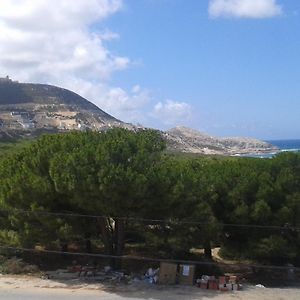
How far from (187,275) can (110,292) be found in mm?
2542

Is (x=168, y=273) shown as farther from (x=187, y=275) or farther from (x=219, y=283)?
(x=219, y=283)

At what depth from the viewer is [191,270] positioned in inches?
618

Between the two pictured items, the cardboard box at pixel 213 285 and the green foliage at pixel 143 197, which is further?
the green foliage at pixel 143 197

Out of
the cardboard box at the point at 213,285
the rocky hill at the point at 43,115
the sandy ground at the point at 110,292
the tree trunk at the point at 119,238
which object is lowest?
the sandy ground at the point at 110,292

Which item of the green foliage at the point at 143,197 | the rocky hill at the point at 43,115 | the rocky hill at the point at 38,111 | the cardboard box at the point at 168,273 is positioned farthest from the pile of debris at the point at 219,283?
the rocky hill at the point at 38,111

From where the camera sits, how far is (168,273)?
1572 cm

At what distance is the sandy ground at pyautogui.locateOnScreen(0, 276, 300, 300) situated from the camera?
1395cm

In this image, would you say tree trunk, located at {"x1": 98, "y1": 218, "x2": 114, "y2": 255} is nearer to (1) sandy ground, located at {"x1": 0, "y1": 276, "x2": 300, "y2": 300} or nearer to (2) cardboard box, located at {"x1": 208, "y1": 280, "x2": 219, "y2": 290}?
(1) sandy ground, located at {"x1": 0, "y1": 276, "x2": 300, "y2": 300}

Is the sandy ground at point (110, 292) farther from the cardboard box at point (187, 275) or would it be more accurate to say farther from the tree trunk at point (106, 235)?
the tree trunk at point (106, 235)

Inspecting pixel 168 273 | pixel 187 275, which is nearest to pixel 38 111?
pixel 168 273

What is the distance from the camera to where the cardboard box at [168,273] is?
617 inches

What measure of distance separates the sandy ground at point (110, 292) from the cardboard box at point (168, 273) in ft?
1.42

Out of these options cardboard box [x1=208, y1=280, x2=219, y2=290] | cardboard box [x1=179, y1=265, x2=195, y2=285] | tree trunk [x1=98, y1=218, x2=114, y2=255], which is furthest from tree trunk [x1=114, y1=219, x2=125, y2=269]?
cardboard box [x1=208, y1=280, x2=219, y2=290]

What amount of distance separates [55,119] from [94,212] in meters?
116
